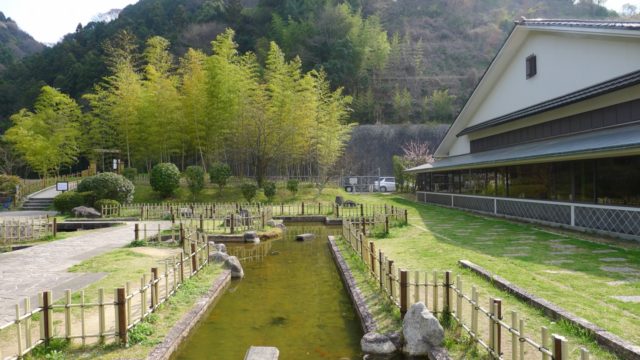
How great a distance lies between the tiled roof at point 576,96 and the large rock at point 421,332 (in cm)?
1009

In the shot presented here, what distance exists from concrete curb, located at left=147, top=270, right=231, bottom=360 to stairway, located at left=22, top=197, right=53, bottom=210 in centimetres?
2231

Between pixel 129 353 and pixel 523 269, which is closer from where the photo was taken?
pixel 129 353

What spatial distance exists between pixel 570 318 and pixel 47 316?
5785mm

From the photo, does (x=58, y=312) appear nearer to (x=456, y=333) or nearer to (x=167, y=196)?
(x=456, y=333)

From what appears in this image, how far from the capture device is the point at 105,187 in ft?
67.9

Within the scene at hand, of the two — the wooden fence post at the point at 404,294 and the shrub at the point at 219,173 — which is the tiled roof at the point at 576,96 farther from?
the shrub at the point at 219,173

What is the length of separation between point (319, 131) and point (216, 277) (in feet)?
64.9

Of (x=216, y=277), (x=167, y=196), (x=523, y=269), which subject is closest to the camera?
(x=523, y=269)

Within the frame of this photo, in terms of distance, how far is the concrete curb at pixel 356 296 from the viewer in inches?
229

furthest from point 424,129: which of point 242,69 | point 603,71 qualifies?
point 603,71

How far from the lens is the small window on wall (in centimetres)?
1662

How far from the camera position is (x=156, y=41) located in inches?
1219

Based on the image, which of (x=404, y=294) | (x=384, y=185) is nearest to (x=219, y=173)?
(x=384, y=185)

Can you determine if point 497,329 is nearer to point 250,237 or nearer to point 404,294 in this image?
point 404,294
